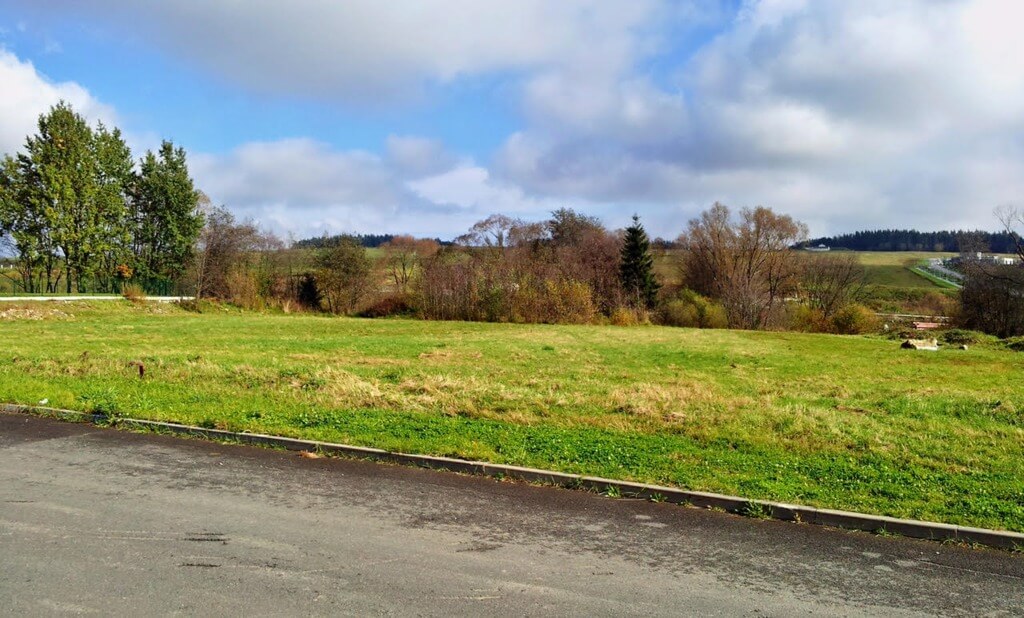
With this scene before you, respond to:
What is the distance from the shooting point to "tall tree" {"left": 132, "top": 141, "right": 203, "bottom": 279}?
197ft

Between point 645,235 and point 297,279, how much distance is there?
3671cm

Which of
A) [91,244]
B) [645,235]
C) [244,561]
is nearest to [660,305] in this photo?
[645,235]

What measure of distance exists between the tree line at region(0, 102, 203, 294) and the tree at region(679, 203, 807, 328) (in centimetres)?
5317

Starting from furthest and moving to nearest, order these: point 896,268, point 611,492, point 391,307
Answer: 1. point 896,268
2. point 391,307
3. point 611,492

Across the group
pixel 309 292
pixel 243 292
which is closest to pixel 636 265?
pixel 309 292

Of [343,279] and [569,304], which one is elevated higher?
[343,279]

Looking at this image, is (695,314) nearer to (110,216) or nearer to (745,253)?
(745,253)

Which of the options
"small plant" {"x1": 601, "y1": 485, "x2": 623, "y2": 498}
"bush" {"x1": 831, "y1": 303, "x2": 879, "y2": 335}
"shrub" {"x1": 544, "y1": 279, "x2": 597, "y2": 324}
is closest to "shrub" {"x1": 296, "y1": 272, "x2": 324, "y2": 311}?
"shrub" {"x1": 544, "y1": 279, "x2": 597, "y2": 324}

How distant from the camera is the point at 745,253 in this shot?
68.2 m

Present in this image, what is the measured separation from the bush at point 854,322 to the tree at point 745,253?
8347mm

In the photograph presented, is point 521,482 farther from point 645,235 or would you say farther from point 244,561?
point 645,235

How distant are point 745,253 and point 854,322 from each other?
16945 mm

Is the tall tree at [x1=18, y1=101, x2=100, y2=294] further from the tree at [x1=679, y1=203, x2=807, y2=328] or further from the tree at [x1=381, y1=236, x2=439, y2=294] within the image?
the tree at [x1=679, y1=203, x2=807, y2=328]

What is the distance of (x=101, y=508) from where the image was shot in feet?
21.3
